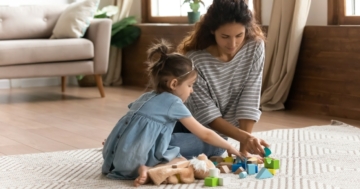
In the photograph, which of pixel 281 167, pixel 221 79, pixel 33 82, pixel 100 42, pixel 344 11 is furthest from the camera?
pixel 33 82

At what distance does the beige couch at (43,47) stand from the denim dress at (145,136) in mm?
2510

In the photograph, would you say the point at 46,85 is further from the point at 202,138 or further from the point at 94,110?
the point at 202,138

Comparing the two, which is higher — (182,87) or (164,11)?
(182,87)

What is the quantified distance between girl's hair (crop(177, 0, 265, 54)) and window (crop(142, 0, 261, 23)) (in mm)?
2865

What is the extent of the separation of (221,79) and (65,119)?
157 cm

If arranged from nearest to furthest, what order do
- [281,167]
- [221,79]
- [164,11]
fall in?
[281,167]
[221,79]
[164,11]

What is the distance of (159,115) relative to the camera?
209 cm

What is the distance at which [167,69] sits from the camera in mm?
2084

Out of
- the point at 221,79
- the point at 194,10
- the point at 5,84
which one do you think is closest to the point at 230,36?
the point at 221,79

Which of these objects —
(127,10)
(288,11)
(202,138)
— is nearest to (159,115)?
(202,138)

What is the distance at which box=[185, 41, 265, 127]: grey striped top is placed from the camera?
2.35m

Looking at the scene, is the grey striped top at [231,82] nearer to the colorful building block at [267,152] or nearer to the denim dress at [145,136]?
the colorful building block at [267,152]

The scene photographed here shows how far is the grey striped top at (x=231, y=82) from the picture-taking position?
235cm

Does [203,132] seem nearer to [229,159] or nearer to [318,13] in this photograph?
[229,159]
